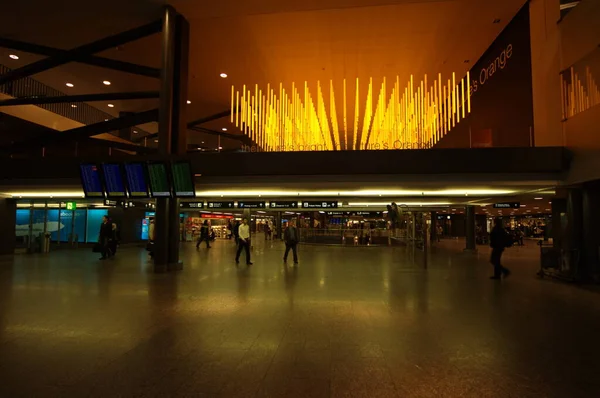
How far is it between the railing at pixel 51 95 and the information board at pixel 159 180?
39.3ft

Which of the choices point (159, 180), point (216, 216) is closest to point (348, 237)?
point (216, 216)

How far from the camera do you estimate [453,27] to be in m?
14.9

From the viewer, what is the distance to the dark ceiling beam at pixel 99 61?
1262 cm

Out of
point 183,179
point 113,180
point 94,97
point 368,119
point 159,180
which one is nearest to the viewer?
point 183,179

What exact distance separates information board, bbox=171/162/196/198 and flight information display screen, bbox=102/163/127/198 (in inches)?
65.5

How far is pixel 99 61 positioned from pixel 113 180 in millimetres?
4810

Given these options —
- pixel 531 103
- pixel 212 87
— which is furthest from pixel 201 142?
pixel 531 103

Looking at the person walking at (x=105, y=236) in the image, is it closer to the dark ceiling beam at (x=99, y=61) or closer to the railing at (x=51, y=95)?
the dark ceiling beam at (x=99, y=61)

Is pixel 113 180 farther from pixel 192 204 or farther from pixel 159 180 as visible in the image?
pixel 192 204

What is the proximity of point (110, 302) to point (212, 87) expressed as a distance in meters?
14.5

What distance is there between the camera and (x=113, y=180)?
11570 mm

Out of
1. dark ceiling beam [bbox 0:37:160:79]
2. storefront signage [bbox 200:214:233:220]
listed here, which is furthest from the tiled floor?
storefront signage [bbox 200:214:233:220]

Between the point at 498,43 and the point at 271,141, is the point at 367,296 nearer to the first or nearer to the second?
the point at 271,141

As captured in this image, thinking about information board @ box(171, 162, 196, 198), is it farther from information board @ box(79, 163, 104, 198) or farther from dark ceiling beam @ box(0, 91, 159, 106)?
dark ceiling beam @ box(0, 91, 159, 106)
